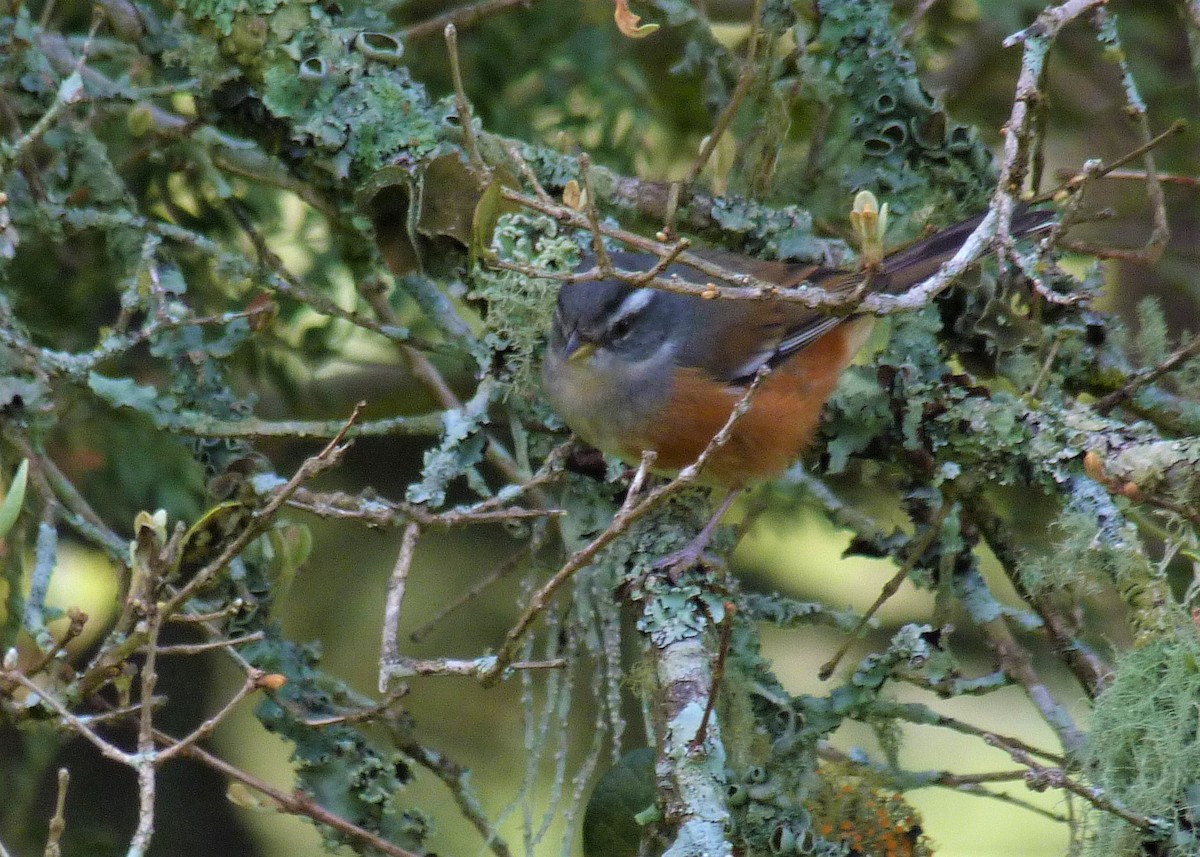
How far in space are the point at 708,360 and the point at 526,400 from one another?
657 millimetres

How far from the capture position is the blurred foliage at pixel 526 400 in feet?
9.85

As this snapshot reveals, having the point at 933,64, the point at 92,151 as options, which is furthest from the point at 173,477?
the point at 933,64

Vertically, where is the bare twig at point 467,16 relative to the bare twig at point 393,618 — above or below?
above

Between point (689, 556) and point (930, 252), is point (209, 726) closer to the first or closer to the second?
point (689, 556)

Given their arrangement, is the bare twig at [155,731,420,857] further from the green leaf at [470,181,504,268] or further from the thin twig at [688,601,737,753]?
the green leaf at [470,181,504,268]

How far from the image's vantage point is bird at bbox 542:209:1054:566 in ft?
12.4

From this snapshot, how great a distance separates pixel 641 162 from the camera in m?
5.10

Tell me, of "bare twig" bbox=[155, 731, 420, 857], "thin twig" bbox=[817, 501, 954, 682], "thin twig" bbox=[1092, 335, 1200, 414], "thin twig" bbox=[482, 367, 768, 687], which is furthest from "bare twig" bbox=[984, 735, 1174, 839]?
"bare twig" bbox=[155, 731, 420, 857]

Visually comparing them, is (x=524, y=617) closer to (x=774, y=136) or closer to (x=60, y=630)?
(x=774, y=136)

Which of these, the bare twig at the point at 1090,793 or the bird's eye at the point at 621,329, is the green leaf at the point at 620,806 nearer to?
the bare twig at the point at 1090,793

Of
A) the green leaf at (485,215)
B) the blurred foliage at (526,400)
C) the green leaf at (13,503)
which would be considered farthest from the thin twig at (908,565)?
the green leaf at (13,503)

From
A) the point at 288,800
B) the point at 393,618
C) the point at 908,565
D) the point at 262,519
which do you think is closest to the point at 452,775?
the point at 288,800

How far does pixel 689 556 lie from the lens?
335 centimetres

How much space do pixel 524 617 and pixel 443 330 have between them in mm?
1760
